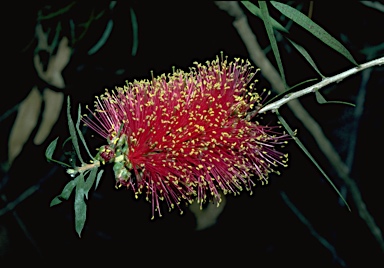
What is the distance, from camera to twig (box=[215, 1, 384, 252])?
3.78ft

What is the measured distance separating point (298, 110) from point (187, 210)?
384 mm

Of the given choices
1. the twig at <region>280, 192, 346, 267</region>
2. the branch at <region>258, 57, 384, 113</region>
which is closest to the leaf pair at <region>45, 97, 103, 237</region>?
the branch at <region>258, 57, 384, 113</region>

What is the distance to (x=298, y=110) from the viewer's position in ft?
3.96

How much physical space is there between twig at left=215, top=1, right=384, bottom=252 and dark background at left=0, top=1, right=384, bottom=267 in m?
0.04

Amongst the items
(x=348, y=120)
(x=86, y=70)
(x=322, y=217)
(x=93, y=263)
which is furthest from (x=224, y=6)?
(x=93, y=263)

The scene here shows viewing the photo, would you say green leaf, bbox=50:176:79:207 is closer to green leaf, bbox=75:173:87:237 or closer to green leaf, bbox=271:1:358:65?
green leaf, bbox=75:173:87:237

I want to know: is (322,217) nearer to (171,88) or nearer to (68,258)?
(68,258)

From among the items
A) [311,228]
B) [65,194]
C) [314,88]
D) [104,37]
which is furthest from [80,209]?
[311,228]

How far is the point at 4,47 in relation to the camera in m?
1.23

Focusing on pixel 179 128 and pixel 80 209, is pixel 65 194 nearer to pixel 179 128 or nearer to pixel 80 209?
pixel 80 209

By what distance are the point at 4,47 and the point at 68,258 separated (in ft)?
1.92

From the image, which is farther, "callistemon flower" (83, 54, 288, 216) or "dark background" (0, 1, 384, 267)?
"dark background" (0, 1, 384, 267)

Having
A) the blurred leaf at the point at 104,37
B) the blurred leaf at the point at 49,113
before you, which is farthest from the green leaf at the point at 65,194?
the blurred leaf at the point at 49,113

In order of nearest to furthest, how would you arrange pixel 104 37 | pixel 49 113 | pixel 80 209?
1. pixel 80 209
2. pixel 104 37
3. pixel 49 113
